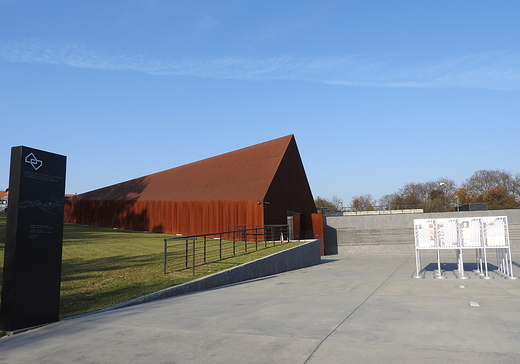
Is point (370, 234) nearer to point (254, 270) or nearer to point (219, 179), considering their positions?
point (219, 179)

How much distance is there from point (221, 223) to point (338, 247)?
416 inches

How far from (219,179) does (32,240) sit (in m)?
20.5

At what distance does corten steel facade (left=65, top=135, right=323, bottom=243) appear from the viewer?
23.2 meters

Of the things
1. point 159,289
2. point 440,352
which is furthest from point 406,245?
point 440,352

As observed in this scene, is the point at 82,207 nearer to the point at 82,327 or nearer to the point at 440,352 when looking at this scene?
the point at 82,327

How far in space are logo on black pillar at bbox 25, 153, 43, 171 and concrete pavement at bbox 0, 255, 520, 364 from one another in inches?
93.1

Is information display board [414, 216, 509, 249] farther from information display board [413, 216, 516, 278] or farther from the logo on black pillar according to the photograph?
the logo on black pillar

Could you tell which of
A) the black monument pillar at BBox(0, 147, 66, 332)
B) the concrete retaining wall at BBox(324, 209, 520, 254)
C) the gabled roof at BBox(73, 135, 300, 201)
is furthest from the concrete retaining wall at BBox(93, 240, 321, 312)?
the concrete retaining wall at BBox(324, 209, 520, 254)

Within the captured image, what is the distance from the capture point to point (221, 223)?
23609 millimetres

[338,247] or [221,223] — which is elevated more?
[221,223]

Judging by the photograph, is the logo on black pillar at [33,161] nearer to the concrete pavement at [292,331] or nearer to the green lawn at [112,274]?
the concrete pavement at [292,331]

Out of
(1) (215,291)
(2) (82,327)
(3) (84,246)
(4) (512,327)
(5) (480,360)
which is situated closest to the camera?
(5) (480,360)

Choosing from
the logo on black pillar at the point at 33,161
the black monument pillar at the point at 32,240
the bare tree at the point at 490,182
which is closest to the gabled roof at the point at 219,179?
the black monument pillar at the point at 32,240

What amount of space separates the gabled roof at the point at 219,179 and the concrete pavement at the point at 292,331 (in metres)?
15.2
